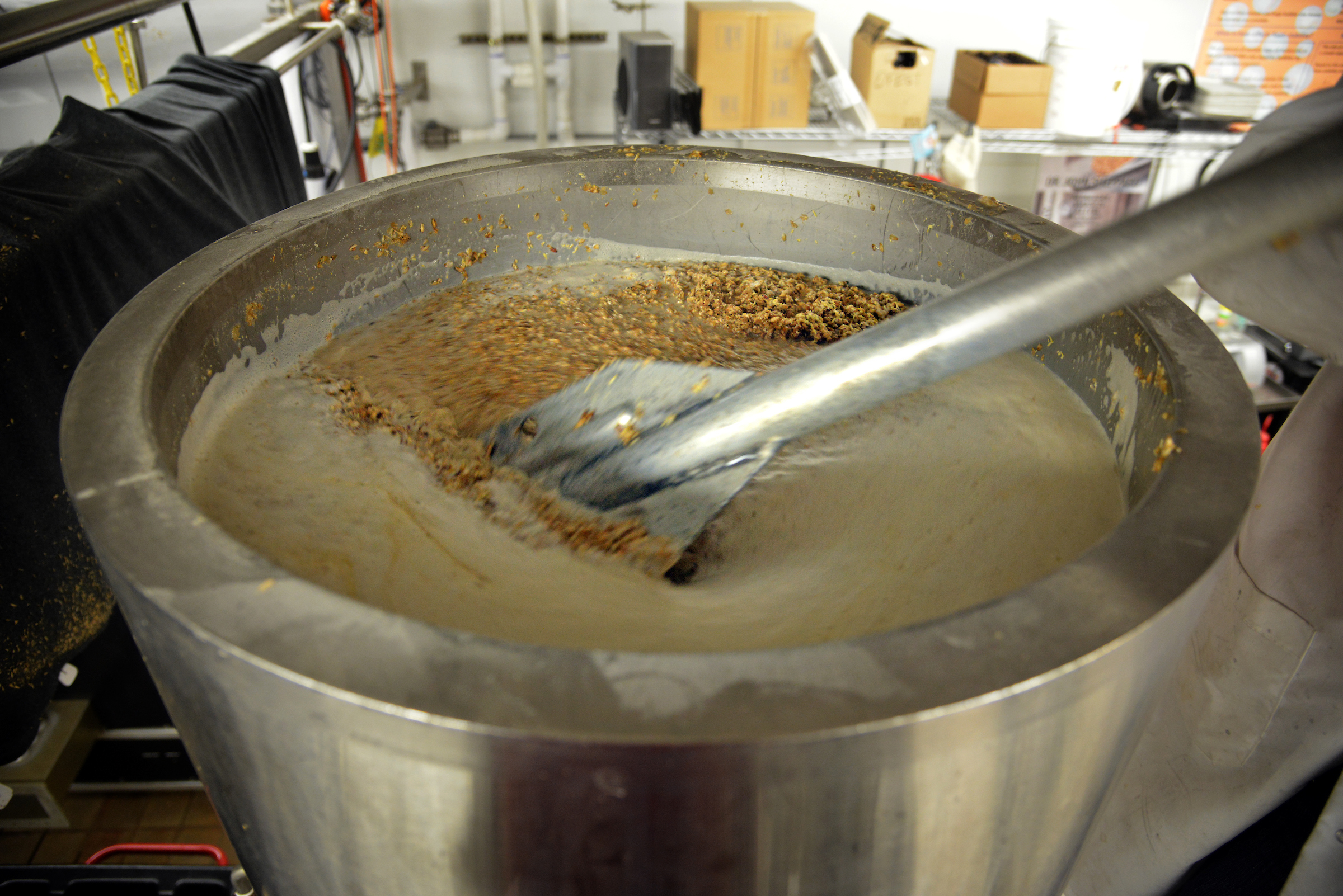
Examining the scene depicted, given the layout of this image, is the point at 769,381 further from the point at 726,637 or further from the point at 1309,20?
the point at 1309,20

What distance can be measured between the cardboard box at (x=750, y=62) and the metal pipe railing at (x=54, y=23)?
75.9 inches

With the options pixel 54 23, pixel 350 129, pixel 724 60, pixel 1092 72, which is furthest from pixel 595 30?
pixel 54 23

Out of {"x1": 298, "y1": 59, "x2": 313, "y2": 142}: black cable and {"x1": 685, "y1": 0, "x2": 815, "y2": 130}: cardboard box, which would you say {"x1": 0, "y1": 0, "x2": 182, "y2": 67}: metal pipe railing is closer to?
{"x1": 298, "y1": 59, "x2": 313, "y2": 142}: black cable

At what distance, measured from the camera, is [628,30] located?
3.25 meters

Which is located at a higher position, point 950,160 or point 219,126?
point 219,126

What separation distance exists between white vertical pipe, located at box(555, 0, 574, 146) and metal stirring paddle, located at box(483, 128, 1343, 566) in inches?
98.4

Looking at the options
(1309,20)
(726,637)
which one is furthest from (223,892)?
(1309,20)

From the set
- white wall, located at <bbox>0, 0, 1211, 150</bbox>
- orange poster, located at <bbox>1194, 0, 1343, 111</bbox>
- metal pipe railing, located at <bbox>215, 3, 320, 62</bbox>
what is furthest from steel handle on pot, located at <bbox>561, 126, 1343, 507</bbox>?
orange poster, located at <bbox>1194, 0, 1343, 111</bbox>

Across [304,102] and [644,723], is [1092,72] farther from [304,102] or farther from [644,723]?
[644,723]

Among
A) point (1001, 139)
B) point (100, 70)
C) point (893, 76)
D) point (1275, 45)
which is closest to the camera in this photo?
point (100, 70)

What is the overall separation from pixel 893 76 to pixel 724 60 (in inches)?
22.9

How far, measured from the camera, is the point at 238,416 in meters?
0.80

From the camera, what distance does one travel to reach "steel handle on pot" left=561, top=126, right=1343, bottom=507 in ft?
1.50

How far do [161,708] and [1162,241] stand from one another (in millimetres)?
2194
